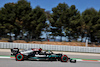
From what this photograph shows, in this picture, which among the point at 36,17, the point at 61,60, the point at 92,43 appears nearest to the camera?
the point at 61,60

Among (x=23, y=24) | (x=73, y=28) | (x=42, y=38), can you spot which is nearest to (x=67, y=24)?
(x=73, y=28)

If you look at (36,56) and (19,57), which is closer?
(19,57)

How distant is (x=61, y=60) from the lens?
10633 mm

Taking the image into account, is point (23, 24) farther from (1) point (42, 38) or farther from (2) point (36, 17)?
(1) point (42, 38)

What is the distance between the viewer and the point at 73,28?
106ft

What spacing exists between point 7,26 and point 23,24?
3980 mm

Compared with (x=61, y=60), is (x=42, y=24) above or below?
above

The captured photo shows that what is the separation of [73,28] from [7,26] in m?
16.6

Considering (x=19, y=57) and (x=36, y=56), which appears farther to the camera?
(x=36, y=56)

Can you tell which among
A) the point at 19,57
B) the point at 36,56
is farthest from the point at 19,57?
the point at 36,56

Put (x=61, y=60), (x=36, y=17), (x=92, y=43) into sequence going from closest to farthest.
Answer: (x=61, y=60) → (x=92, y=43) → (x=36, y=17)

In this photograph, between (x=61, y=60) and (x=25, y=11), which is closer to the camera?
(x=61, y=60)

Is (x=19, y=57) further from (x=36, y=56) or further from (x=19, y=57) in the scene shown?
(x=36, y=56)

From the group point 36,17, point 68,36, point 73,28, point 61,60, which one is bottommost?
point 61,60
